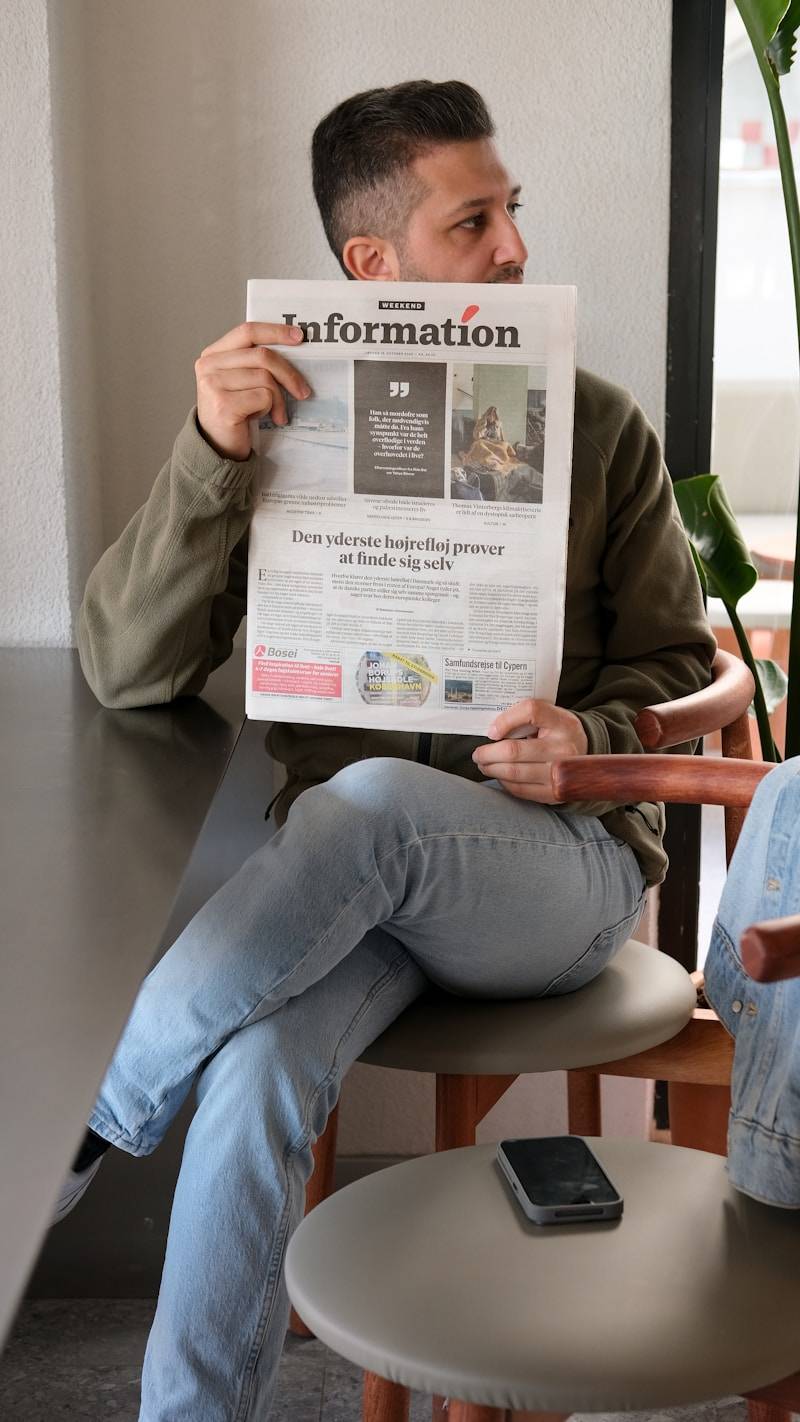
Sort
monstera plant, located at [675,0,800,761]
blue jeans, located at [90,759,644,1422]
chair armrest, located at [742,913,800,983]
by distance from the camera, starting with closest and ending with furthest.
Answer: chair armrest, located at [742,913,800,983] < blue jeans, located at [90,759,644,1422] < monstera plant, located at [675,0,800,761]

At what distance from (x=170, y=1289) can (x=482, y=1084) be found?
352mm

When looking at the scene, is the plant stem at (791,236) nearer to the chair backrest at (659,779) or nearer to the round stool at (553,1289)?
the chair backrest at (659,779)

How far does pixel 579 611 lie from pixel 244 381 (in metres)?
0.43

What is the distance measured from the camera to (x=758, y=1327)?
0.77 meters

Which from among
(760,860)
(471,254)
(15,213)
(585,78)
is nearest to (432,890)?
(760,860)

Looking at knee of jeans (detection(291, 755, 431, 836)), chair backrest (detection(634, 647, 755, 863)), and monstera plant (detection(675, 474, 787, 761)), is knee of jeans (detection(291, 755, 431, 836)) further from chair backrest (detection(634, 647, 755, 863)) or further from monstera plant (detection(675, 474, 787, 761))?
monstera plant (detection(675, 474, 787, 761))

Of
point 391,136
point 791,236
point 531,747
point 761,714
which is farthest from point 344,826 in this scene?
point 791,236

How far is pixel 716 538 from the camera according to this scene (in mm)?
1719

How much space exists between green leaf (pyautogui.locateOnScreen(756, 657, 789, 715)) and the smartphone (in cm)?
96

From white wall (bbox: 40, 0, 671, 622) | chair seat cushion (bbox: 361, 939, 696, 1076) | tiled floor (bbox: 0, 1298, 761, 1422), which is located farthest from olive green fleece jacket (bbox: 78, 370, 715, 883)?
tiled floor (bbox: 0, 1298, 761, 1422)

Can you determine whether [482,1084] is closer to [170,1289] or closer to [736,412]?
[170,1289]

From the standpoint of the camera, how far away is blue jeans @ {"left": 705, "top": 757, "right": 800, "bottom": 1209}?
0.87 meters

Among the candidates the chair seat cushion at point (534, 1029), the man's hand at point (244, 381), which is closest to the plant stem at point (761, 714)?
the chair seat cushion at point (534, 1029)

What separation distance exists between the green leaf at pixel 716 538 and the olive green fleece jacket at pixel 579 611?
0.27m
